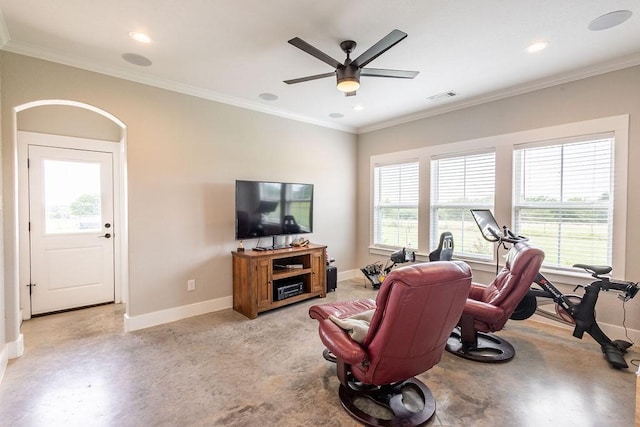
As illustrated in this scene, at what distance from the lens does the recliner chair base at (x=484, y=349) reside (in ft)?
8.50

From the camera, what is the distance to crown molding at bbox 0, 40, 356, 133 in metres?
2.64

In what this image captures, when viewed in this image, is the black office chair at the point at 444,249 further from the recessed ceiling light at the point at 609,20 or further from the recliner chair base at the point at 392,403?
the recessed ceiling light at the point at 609,20

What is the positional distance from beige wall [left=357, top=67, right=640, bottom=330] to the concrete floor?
78cm

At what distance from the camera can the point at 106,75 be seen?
304 centimetres

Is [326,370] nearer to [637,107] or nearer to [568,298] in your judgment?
[568,298]

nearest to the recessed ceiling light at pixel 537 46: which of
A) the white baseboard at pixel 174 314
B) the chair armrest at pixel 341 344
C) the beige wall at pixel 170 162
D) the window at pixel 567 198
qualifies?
the window at pixel 567 198

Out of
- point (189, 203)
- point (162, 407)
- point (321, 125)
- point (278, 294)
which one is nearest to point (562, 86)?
point (321, 125)

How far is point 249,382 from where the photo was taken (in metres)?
2.28

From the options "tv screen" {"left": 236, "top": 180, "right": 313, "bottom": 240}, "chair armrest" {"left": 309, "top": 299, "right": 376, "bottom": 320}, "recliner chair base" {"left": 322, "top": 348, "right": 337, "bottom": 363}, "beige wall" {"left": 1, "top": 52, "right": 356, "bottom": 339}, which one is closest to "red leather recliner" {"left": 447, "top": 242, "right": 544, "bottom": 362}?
"chair armrest" {"left": 309, "top": 299, "right": 376, "bottom": 320}

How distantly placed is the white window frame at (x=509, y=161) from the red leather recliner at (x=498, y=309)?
105cm

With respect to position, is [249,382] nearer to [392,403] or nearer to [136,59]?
[392,403]

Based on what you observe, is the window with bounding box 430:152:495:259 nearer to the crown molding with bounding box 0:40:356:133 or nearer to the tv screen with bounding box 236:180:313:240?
the tv screen with bounding box 236:180:313:240

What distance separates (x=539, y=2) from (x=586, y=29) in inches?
26.7

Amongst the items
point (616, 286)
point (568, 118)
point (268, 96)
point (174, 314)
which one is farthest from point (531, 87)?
point (174, 314)
